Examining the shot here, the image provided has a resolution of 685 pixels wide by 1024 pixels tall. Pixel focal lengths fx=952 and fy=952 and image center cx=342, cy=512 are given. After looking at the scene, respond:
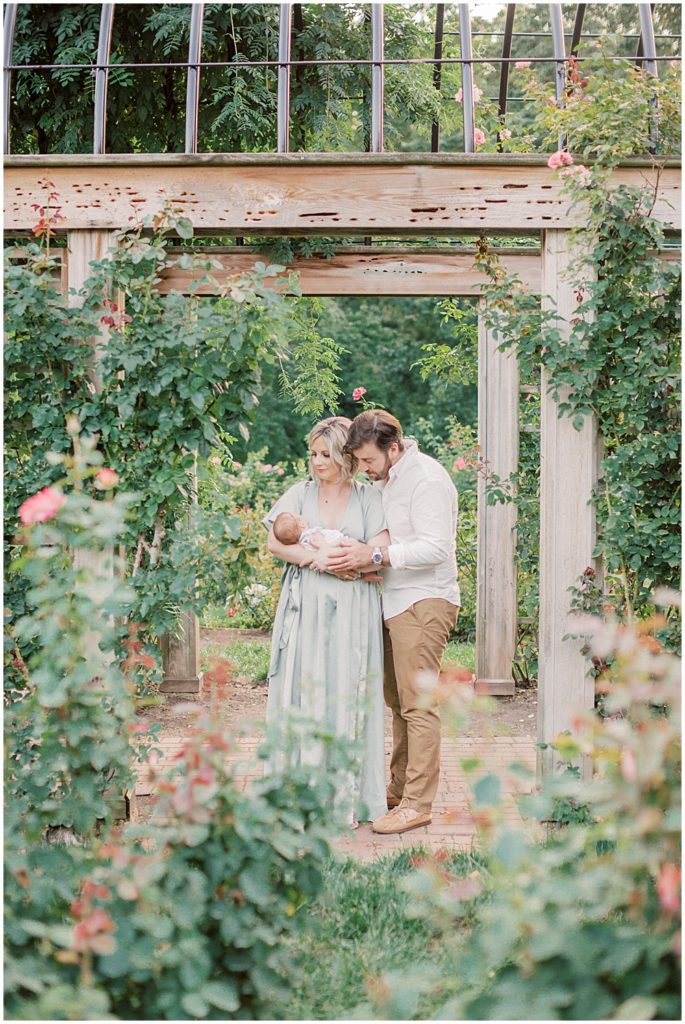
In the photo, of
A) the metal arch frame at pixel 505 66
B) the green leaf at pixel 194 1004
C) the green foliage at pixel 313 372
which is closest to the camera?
the green leaf at pixel 194 1004

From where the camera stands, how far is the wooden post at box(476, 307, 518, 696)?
6320 millimetres

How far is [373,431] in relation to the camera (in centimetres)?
400

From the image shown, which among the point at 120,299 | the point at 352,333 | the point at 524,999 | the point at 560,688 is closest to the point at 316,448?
the point at 120,299

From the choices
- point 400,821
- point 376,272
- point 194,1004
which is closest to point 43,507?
point 194,1004

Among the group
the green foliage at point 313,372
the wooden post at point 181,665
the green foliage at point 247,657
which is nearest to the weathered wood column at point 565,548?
the green foliage at point 313,372

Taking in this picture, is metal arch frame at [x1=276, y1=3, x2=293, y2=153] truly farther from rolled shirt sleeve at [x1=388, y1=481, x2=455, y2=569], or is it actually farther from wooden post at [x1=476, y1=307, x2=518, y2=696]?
wooden post at [x1=476, y1=307, x2=518, y2=696]

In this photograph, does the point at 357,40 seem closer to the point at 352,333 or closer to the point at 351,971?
the point at 351,971

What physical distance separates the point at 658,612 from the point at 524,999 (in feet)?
8.32

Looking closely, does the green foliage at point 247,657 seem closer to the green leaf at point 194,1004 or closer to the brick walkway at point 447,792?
the brick walkway at point 447,792

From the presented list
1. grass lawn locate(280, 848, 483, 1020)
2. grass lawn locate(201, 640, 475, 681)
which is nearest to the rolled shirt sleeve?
grass lawn locate(280, 848, 483, 1020)

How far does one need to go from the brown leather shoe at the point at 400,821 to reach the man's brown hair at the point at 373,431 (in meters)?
1.55

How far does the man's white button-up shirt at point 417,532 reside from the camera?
13.1ft

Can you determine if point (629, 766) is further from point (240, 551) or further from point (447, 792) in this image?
point (447, 792)

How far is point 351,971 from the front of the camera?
8.87ft
